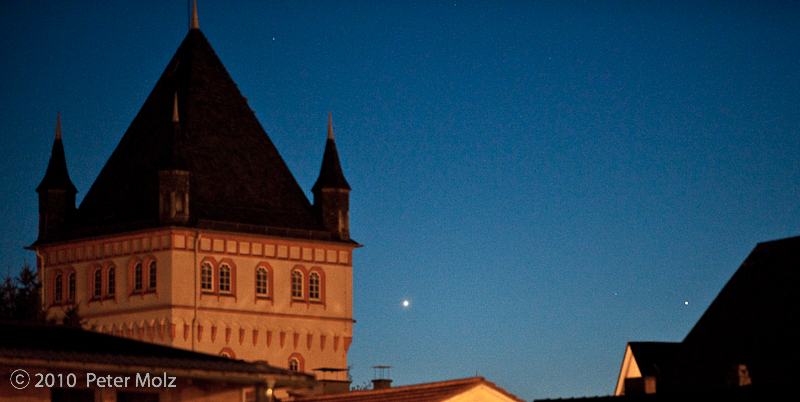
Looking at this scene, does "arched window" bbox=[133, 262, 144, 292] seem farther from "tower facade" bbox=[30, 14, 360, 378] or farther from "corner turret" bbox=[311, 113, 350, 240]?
"corner turret" bbox=[311, 113, 350, 240]

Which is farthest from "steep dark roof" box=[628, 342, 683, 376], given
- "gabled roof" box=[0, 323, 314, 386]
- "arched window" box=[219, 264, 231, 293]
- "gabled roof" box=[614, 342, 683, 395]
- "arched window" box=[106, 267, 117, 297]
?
"gabled roof" box=[0, 323, 314, 386]

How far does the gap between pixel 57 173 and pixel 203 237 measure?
37.1 feet

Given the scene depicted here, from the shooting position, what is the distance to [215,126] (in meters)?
90.4

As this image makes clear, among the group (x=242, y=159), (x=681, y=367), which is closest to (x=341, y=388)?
(x=681, y=367)

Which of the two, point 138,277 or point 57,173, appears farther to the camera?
point 57,173

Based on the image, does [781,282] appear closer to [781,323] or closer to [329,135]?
[781,323]

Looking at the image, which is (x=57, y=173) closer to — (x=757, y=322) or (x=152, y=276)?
(x=152, y=276)

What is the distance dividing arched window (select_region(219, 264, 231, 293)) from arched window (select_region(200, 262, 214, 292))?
52 cm

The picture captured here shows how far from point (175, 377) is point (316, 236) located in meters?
63.1

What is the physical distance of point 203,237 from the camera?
8538 cm

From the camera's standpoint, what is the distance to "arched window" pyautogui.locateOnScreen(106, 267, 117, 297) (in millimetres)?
86456

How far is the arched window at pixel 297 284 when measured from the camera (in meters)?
89.2

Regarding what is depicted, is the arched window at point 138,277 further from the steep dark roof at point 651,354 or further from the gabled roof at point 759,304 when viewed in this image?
the gabled roof at point 759,304

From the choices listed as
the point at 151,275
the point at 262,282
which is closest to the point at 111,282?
the point at 151,275
